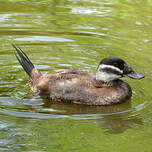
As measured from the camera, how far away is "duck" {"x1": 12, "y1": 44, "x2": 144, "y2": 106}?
7.81 m

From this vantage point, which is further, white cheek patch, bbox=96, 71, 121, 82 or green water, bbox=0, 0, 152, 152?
white cheek patch, bbox=96, 71, 121, 82

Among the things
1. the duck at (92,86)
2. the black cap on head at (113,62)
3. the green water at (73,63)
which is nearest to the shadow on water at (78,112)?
the green water at (73,63)

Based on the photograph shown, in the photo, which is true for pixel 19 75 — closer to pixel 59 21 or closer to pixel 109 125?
pixel 109 125

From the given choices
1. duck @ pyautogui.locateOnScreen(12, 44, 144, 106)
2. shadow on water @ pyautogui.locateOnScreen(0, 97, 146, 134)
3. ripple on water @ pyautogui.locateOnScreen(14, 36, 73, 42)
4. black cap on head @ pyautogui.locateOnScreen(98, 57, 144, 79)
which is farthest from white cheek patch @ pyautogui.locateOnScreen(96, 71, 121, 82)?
ripple on water @ pyautogui.locateOnScreen(14, 36, 73, 42)

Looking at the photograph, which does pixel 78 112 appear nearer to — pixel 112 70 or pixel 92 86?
pixel 92 86

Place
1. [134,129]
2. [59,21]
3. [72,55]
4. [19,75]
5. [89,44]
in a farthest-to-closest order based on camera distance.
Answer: [59,21]
[89,44]
[72,55]
[19,75]
[134,129]

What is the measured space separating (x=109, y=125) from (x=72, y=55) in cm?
296

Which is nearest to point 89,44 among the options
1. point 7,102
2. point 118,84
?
point 118,84

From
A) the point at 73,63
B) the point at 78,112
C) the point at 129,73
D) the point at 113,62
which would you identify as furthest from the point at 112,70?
the point at 73,63

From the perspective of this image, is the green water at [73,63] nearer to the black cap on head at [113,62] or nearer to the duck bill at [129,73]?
the duck bill at [129,73]

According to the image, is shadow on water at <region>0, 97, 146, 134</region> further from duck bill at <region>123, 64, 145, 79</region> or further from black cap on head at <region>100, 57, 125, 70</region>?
black cap on head at <region>100, 57, 125, 70</region>

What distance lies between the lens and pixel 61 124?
686 cm

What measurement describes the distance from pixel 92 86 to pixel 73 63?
158 centimetres

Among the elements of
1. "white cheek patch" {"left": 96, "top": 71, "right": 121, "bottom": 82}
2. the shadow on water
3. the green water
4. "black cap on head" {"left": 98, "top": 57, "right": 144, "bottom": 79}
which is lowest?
the shadow on water
